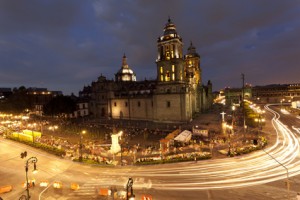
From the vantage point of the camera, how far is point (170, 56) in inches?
1934

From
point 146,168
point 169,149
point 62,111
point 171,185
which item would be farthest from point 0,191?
point 62,111

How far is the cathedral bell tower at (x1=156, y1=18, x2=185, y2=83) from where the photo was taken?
158 ft

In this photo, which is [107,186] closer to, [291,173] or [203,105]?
[291,173]

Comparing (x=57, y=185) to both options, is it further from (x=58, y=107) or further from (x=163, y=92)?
(x=58, y=107)

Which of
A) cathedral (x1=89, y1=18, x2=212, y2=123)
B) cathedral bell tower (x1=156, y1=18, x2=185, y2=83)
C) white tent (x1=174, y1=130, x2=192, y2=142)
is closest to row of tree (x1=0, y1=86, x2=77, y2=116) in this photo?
cathedral (x1=89, y1=18, x2=212, y2=123)

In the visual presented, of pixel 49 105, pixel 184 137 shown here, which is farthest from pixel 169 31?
pixel 49 105

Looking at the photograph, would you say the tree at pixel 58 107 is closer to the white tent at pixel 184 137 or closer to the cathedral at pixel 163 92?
the cathedral at pixel 163 92

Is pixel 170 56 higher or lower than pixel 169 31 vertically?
lower

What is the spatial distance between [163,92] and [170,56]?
33.7 ft

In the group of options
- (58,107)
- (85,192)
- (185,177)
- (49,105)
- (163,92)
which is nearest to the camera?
(85,192)

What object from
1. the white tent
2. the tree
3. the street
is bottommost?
the street

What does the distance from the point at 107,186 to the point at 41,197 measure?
601 centimetres

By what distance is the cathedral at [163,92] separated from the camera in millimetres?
48375

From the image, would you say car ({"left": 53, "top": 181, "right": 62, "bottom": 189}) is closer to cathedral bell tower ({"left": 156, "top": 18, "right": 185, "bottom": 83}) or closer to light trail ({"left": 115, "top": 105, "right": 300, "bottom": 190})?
light trail ({"left": 115, "top": 105, "right": 300, "bottom": 190})
